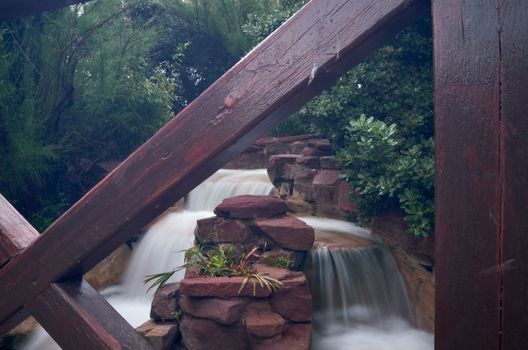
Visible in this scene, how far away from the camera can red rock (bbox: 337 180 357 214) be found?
5527 mm

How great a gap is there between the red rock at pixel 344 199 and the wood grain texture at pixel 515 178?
15.0 feet

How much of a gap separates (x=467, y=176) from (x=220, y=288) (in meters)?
2.73

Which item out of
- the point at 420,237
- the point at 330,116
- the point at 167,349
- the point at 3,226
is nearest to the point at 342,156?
the point at 330,116

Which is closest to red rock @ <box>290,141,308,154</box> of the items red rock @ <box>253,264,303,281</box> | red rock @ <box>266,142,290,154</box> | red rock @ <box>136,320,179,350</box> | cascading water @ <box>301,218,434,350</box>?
red rock @ <box>266,142,290,154</box>

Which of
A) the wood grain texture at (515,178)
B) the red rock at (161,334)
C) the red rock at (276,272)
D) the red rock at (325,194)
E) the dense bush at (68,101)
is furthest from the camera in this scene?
the red rock at (325,194)

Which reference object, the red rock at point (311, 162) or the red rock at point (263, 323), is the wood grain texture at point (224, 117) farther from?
the red rock at point (311, 162)

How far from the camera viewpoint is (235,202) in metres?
4.45

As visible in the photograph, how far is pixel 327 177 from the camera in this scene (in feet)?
20.0

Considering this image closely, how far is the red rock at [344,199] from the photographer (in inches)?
218

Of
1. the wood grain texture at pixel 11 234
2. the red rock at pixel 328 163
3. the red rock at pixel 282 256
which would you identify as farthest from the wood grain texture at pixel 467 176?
the red rock at pixel 328 163

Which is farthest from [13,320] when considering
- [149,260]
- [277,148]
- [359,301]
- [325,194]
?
[277,148]

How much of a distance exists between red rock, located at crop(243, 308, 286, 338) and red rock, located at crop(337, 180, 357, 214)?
2.31 m

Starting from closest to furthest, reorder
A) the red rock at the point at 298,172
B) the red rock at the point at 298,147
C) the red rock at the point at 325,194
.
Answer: the red rock at the point at 325,194, the red rock at the point at 298,172, the red rock at the point at 298,147

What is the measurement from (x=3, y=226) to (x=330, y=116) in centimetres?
504
